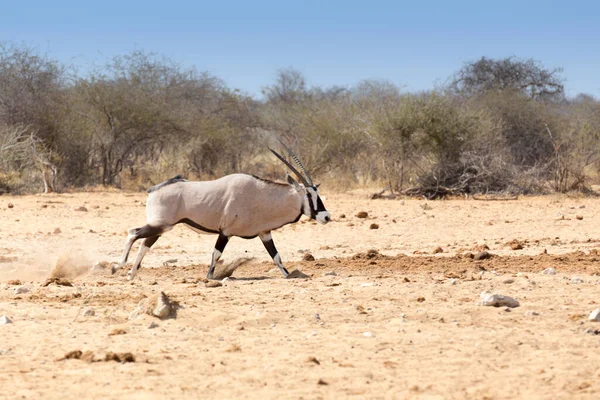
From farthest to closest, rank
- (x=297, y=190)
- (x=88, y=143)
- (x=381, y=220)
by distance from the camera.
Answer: (x=88, y=143), (x=381, y=220), (x=297, y=190)

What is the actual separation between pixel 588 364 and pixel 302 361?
178 cm

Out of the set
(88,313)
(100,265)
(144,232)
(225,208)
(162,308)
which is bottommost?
(100,265)

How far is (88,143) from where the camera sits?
80.9 feet

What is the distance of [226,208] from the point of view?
9.44 meters

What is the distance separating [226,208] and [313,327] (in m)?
3.03

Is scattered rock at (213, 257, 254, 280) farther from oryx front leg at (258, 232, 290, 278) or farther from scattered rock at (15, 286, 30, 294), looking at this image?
scattered rock at (15, 286, 30, 294)

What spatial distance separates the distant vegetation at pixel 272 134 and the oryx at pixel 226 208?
37.7 feet

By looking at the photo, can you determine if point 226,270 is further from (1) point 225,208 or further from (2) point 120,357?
(2) point 120,357

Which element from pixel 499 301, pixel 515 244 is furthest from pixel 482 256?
pixel 499 301

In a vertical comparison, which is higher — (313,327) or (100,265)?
(313,327)

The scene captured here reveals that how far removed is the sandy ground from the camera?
518 cm

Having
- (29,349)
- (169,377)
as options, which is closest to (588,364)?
(169,377)

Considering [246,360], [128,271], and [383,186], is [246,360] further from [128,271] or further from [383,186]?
[383,186]

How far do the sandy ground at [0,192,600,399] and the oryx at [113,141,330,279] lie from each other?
0.50m
